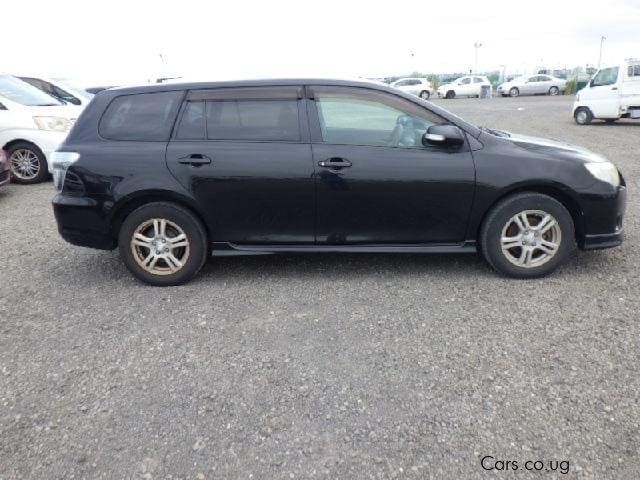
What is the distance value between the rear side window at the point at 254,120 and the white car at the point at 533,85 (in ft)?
116

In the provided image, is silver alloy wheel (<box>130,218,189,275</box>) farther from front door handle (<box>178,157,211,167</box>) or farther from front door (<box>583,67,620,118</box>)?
front door (<box>583,67,620,118</box>)

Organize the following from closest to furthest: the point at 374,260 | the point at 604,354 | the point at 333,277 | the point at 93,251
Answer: the point at 604,354 → the point at 333,277 → the point at 374,260 → the point at 93,251

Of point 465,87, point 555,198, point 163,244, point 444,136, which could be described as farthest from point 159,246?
point 465,87

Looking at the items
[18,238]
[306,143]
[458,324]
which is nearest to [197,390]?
[458,324]

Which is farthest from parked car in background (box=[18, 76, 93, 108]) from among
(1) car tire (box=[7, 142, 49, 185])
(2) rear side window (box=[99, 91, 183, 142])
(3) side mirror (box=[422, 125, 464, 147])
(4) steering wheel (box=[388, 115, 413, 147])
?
(3) side mirror (box=[422, 125, 464, 147])

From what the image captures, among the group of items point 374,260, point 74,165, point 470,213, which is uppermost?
point 74,165

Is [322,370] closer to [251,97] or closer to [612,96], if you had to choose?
[251,97]

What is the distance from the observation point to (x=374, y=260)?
4.64 metres

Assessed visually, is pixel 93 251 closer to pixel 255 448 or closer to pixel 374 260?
pixel 374 260

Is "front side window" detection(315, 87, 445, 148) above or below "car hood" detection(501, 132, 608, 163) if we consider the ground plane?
above

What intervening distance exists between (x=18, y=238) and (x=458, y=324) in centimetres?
480

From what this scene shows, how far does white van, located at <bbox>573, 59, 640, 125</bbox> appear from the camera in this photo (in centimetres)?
1473

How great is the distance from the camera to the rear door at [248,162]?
3930 millimetres

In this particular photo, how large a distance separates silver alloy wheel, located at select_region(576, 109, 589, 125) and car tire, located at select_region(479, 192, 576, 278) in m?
13.9
